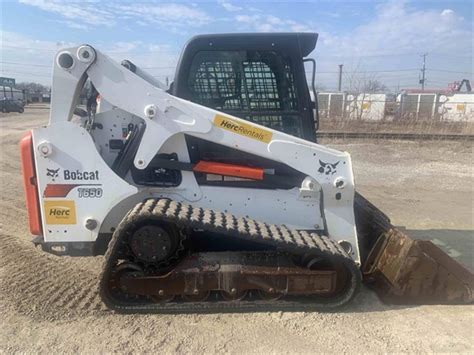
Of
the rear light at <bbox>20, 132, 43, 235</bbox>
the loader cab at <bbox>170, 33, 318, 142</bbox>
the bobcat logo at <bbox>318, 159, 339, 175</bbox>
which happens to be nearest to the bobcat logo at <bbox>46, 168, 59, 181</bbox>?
the rear light at <bbox>20, 132, 43, 235</bbox>

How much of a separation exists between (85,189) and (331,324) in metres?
2.41

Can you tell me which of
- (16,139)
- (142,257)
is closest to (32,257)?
(142,257)

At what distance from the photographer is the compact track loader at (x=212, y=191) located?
11.9ft

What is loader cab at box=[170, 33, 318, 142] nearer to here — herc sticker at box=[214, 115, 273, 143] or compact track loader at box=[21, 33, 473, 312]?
compact track loader at box=[21, 33, 473, 312]

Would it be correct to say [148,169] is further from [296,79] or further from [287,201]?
[296,79]

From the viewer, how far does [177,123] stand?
12.2ft

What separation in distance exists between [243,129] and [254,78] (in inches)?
24.5

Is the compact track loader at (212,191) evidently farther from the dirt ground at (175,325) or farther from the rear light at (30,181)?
the dirt ground at (175,325)

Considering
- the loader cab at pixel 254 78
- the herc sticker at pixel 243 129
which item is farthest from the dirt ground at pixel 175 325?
the loader cab at pixel 254 78

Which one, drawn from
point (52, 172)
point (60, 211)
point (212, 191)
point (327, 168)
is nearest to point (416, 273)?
point (327, 168)

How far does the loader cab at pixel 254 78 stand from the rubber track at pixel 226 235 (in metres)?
1.02

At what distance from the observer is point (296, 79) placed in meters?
4.05

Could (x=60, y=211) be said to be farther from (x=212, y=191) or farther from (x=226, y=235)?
(x=226, y=235)

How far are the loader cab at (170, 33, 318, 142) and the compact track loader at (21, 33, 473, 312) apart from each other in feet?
0.03
